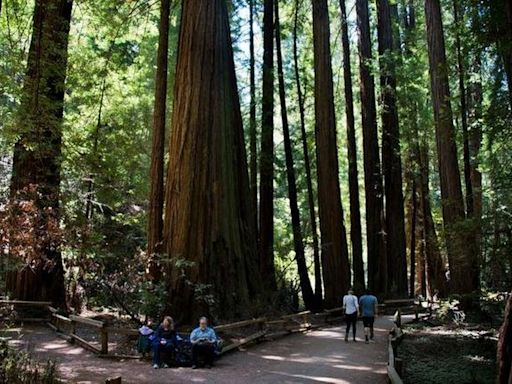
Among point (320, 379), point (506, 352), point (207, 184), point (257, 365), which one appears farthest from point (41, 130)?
point (506, 352)

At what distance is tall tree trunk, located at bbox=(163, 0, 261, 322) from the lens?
12.6 meters

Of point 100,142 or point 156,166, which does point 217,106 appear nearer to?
point 156,166

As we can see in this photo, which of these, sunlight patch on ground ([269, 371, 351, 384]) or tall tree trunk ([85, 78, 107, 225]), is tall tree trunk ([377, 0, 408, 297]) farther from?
sunlight patch on ground ([269, 371, 351, 384])

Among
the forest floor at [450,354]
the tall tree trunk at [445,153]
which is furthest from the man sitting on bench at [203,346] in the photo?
the tall tree trunk at [445,153]

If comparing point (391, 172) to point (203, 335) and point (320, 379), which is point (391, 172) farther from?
point (320, 379)

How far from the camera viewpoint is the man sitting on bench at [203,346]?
9922 millimetres

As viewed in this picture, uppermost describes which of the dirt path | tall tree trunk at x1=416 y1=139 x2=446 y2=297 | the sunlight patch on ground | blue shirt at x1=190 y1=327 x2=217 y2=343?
tall tree trunk at x1=416 y1=139 x2=446 y2=297

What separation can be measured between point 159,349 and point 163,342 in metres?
0.14

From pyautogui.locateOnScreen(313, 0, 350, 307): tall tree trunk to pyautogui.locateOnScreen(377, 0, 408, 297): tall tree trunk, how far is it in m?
4.47

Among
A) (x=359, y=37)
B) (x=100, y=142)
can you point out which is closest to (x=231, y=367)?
(x=100, y=142)

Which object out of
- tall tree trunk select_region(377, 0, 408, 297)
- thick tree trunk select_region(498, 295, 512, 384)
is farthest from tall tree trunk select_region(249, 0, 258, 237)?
thick tree trunk select_region(498, 295, 512, 384)

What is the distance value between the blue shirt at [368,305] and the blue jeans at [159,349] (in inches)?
214

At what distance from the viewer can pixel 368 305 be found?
44.0ft

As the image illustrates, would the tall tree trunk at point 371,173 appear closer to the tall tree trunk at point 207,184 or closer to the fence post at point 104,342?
the tall tree trunk at point 207,184
